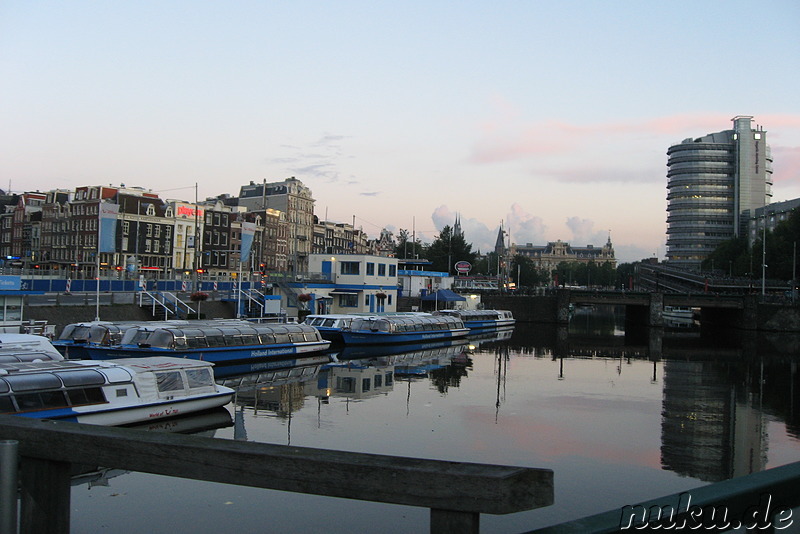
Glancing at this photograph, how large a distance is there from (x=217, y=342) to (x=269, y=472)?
3650 centimetres

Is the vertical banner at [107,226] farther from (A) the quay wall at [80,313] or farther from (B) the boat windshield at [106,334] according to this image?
(B) the boat windshield at [106,334]

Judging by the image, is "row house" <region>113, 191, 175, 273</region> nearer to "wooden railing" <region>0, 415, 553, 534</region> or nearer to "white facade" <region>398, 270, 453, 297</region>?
"white facade" <region>398, 270, 453, 297</region>

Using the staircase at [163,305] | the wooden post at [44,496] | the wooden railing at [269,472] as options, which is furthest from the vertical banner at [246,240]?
the wooden post at [44,496]

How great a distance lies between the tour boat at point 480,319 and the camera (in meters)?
77.4

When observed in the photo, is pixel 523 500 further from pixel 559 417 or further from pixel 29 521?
pixel 559 417

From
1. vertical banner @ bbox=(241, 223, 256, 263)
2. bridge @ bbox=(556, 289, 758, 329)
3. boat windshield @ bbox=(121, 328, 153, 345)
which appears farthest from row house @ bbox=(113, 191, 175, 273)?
boat windshield @ bbox=(121, 328, 153, 345)

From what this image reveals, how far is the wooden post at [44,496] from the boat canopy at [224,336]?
33.1m

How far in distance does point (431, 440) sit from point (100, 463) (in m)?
20.0

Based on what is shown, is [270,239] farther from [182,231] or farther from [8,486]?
[8,486]

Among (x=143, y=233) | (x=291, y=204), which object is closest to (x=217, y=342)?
(x=143, y=233)

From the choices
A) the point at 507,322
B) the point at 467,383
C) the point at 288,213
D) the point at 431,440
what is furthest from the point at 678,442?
the point at 288,213

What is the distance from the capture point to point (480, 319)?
79.9 metres

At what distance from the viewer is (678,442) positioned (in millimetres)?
24984

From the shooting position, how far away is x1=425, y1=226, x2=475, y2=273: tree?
135 meters
